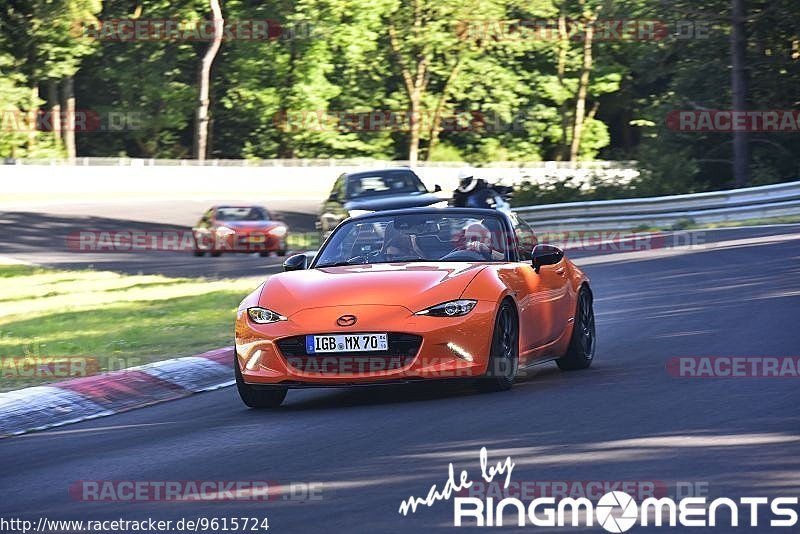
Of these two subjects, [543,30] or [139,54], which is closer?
[139,54]

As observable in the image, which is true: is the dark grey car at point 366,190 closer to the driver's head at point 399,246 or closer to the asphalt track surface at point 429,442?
the asphalt track surface at point 429,442

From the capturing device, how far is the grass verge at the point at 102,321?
13672 millimetres

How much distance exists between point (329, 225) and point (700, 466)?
2304 centimetres

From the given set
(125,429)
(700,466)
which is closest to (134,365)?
(125,429)

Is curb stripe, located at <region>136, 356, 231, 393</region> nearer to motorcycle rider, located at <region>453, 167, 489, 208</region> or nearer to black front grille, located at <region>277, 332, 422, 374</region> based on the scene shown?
black front grille, located at <region>277, 332, 422, 374</region>

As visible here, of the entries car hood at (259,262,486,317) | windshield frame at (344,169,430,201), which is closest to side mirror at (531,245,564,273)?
car hood at (259,262,486,317)

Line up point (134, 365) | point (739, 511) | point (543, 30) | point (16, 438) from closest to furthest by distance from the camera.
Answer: point (739, 511) → point (16, 438) → point (134, 365) → point (543, 30)

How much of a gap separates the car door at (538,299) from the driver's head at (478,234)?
288 millimetres

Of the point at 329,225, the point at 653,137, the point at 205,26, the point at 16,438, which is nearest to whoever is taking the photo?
the point at 16,438

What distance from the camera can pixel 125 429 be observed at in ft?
32.3

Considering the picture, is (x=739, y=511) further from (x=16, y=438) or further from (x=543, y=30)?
(x=543, y=30)

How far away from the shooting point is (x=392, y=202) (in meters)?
27.4

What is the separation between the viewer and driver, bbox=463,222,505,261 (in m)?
11.4

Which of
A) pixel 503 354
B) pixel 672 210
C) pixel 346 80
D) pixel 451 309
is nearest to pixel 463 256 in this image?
pixel 503 354
